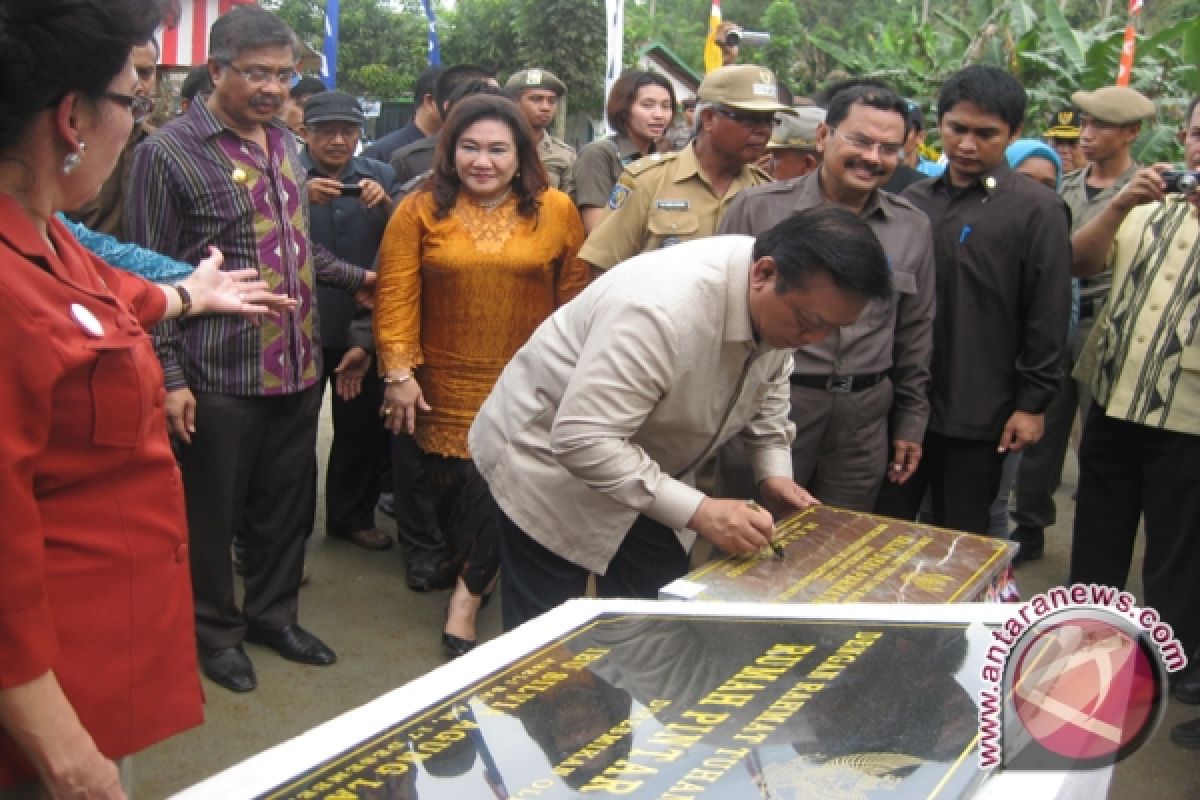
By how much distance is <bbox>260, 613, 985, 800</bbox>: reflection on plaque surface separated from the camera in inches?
50.6

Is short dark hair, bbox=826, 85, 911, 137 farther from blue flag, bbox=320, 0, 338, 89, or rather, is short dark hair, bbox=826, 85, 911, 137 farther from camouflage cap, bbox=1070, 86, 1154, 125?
blue flag, bbox=320, 0, 338, 89

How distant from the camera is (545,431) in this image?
2.55 m

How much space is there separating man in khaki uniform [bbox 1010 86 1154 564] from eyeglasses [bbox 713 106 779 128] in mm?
1875

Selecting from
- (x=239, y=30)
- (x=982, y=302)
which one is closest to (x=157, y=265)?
(x=239, y=30)

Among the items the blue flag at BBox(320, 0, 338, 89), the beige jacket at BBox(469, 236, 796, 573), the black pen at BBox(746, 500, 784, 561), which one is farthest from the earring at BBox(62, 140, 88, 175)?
the blue flag at BBox(320, 0, 338, 89)

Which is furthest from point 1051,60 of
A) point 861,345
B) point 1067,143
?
point 861,345

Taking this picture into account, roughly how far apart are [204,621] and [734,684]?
2337mm

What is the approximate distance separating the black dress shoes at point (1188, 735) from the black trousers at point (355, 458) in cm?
295

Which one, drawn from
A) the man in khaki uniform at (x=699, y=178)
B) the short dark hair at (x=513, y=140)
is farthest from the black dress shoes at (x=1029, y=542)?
the short dark hair at (x=513, y=140)

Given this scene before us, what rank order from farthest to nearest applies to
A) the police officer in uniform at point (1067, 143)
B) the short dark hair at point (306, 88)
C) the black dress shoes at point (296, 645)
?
the police officer in uniform at point (1067, 143) → the short dark hair at point (306, 88) → the black dress shoes at point (296, 645)

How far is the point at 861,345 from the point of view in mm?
3314

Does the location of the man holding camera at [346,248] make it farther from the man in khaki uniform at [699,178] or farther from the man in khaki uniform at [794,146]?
the man in khaki uniform at [794,146]

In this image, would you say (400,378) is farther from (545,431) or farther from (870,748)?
(870,748)

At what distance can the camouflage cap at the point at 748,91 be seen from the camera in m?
3.63
